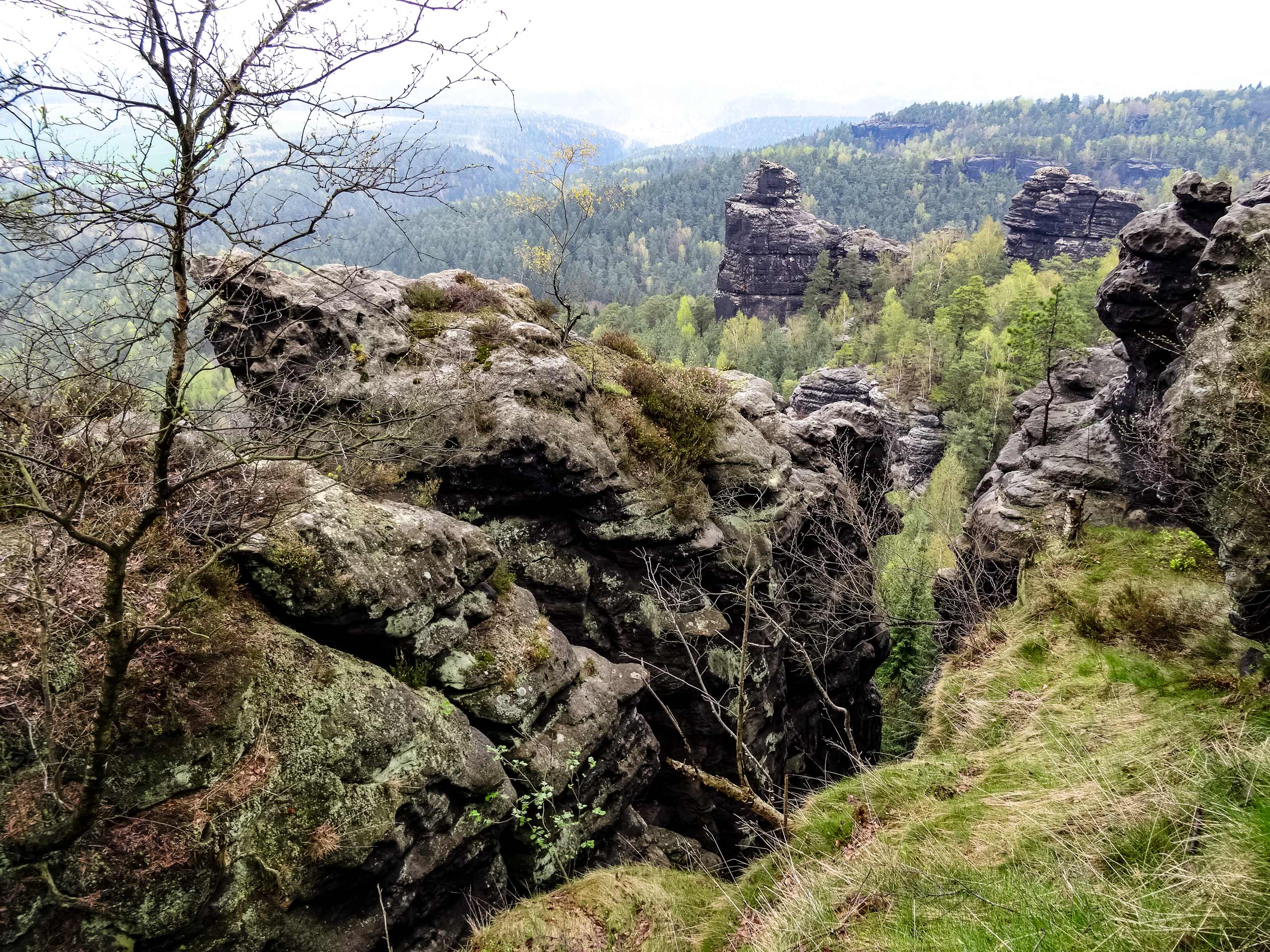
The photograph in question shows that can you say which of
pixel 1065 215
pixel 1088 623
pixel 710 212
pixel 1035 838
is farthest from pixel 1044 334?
pixel 710 212

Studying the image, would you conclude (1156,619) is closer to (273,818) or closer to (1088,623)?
(1088,623)

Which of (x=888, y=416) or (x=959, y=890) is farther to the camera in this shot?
(x=888, y=416)

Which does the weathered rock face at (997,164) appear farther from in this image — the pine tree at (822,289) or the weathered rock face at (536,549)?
the weathered rock face at (536,549)

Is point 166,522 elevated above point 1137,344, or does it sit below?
below

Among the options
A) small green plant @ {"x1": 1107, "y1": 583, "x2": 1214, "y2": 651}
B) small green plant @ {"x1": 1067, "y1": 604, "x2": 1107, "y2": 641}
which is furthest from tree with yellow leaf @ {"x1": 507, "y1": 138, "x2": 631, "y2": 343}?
small green plant @ {"x1": 1107, "y1": 583, "x2": 1214, "y2": 651}

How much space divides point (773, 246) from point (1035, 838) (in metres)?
90.9

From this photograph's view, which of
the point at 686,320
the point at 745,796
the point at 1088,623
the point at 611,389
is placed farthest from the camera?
the point at 686,320

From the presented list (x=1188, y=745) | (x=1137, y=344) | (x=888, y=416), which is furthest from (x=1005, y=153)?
(x=1188, y=745)

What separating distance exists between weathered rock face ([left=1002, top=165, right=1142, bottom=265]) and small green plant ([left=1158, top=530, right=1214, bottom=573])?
75.8 meters

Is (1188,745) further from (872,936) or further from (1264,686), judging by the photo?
(872,936)

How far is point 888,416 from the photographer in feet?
142

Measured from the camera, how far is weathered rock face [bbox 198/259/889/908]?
27.9 feet

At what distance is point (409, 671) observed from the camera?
834 cm

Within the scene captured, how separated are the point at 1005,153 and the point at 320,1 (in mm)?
224889
